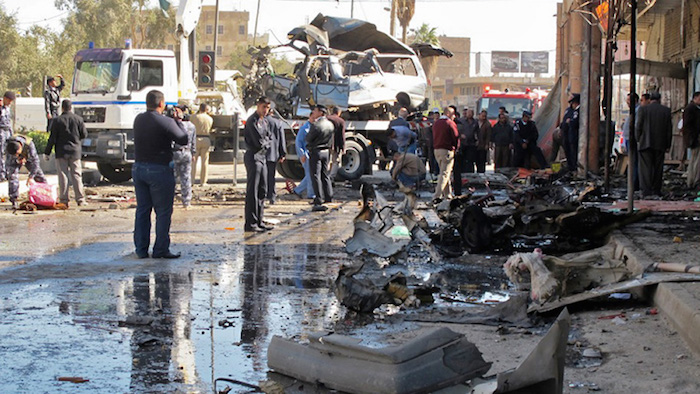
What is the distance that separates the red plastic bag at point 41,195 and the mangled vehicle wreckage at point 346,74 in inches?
298

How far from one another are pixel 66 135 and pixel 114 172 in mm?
5766

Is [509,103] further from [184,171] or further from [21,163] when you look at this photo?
[21,163]

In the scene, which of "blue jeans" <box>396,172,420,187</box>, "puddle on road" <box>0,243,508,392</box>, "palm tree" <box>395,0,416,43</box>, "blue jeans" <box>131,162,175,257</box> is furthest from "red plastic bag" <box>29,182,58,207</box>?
"palm tree" <box>395,0,416,43</box>

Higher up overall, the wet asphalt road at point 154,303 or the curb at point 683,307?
the curb at point 683,307

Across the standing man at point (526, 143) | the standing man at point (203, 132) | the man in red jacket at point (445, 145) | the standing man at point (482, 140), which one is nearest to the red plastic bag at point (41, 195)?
the standing man at point (203, 132)

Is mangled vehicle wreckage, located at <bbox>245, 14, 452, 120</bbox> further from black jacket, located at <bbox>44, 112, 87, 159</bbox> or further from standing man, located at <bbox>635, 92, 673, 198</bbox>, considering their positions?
standing man, located at <bbox>635, 92, 673, 198</bbox>

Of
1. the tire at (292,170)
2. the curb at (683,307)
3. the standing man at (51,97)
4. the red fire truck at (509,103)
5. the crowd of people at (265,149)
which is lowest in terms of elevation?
the curb at (683,307)

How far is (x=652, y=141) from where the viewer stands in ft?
46.8

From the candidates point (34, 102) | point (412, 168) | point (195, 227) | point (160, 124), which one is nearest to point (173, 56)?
point (412, 168)

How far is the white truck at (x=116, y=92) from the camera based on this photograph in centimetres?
1948

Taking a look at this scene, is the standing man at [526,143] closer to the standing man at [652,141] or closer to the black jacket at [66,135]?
the standing man at [652,141]

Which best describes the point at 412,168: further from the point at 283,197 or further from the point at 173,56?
the point at 173,56

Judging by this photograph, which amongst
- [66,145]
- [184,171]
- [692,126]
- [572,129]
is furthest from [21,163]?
[572,129]

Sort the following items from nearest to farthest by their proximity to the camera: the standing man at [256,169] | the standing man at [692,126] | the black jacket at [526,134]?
the standing man at [256,169], the standing man at [692,126], the black jacket at [526,134]
